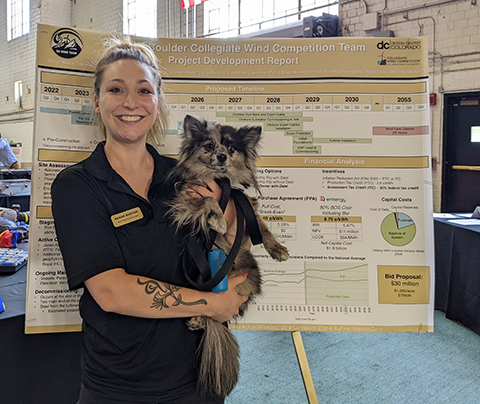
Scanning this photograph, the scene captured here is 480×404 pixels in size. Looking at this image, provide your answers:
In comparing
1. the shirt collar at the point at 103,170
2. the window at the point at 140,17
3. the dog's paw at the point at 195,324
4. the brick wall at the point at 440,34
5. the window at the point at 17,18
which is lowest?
the dog's paw at the point at 195,324

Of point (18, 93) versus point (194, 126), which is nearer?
point (194, 126)

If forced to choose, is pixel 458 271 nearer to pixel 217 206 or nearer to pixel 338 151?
pixel 338 151

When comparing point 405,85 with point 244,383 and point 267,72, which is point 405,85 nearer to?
point 267,72

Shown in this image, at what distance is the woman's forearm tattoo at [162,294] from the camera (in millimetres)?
1153

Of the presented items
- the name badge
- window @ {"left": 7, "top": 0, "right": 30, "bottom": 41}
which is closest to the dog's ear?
the name badge

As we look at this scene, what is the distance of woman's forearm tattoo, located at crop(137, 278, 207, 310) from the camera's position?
45.4 inches

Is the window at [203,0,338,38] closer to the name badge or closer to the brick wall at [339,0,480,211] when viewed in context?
the brick wall at [339,0,480,211]

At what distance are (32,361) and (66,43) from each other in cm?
140

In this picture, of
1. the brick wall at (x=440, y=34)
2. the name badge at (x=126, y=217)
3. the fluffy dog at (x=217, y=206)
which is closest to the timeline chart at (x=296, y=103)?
the fluffy dog at (x=217, y=206)

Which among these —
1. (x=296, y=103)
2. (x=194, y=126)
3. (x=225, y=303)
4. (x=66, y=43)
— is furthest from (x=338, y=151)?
(x=66, y=43)

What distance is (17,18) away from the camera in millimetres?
12695

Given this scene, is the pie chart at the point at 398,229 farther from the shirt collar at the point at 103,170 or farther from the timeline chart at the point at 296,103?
the shirt collar at the point at 103,170

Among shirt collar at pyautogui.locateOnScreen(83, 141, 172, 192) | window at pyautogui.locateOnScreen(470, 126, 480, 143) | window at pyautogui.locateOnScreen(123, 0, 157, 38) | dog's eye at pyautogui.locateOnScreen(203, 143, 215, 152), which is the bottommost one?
shirt collar at pyautogui.locateOnScreen(83, 141, 172, 192)

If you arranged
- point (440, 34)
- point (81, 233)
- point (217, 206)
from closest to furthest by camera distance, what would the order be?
point (81, 233)
point (217, 206)
point (440, 34)
